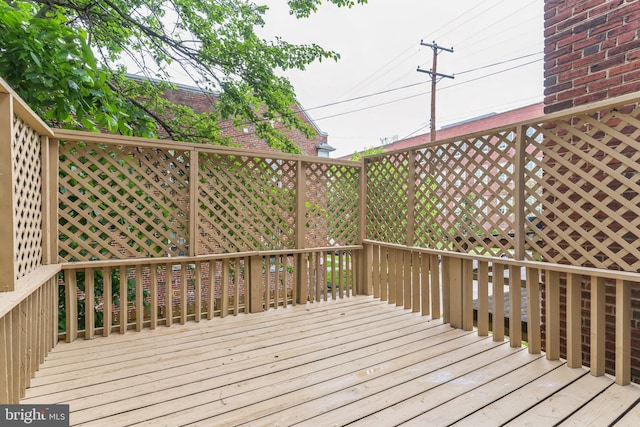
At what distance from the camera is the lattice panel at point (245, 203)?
3.39m

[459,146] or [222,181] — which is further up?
[459,146]

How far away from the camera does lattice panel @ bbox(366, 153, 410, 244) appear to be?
3.76 meters

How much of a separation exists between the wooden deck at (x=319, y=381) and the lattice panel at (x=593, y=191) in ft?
2.75

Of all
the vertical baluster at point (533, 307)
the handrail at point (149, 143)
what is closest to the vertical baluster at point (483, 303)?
the vertical baluster at point (533, 307)

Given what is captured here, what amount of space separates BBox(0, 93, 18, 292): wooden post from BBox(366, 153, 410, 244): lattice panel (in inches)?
128

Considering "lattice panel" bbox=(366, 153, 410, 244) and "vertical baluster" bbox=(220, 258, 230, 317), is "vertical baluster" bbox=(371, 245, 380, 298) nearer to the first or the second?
"lattice panel" bbox=(366, 153, 410, 244)

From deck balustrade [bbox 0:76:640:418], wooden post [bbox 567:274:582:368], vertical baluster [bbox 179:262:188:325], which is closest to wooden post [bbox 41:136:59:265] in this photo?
deck balustrade [bbox 0:76:640:418]

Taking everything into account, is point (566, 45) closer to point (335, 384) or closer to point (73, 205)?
point (335, 384)

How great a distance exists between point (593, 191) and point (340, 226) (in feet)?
8.50

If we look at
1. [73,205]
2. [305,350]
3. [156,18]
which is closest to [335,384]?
[305,350]

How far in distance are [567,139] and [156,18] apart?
17.1 feet

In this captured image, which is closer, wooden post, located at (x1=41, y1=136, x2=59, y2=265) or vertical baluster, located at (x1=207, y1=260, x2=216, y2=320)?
wooden post, located at (x1=41, y1=136, x2=59, y2=265)

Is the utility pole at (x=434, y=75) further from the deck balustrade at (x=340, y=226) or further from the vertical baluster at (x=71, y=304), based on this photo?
the vertical baluster at (x=71, y=304)

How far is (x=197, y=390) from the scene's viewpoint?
2021mm
